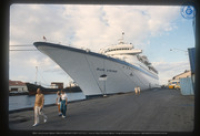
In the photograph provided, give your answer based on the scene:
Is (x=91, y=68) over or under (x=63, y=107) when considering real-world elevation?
over

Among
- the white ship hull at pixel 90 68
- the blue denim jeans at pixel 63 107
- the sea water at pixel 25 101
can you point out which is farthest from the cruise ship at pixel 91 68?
the blue denim jeans at pixel 63 107

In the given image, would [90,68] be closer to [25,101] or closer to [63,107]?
[63,107]

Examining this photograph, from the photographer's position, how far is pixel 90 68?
16969 millimetres

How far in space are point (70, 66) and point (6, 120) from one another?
41.1 feet

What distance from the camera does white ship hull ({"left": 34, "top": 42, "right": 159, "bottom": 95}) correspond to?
49.8 feet

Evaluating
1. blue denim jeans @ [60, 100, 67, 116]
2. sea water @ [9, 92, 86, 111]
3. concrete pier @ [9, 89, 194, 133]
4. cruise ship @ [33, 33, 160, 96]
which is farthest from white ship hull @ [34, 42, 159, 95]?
blue denim jeans @ [60, 100, 67, 116]

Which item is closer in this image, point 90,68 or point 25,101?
point 90,68

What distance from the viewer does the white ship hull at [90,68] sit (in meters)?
15.2

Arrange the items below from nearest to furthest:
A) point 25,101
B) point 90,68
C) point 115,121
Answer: point 115,121 → point 90,68 → point 25,101

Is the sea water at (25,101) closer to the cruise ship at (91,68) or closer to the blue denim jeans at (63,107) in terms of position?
the cruise ship at (91,68)

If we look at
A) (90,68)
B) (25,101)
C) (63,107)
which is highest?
(90,68)

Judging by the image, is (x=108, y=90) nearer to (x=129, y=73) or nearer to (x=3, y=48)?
(x=129, y=73)

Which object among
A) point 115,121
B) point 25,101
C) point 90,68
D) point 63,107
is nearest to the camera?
point 115,121

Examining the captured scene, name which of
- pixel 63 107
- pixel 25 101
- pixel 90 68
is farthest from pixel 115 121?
pixel 25 101
